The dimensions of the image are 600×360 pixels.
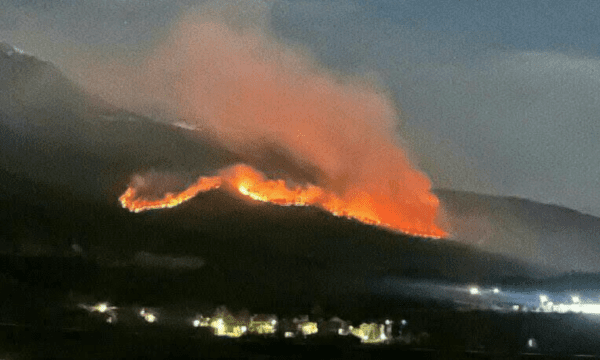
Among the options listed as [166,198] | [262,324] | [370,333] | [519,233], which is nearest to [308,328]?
[262,324]

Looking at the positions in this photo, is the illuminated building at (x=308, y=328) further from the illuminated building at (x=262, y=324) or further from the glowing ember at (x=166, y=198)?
the glowing ember at (x=166, y=198)

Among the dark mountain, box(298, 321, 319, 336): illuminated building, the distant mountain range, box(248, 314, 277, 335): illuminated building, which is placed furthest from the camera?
the dark mountain

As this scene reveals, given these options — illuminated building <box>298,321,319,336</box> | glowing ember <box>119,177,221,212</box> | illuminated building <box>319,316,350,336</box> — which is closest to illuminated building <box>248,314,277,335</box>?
illuminated building <box>298,321,319,336</box>

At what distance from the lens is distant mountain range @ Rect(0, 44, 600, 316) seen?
93250mm

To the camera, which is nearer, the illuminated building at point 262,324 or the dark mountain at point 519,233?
the illuminated building at point 262,324

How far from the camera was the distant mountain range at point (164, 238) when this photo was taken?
93250 millimetres

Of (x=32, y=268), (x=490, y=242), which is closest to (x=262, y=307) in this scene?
(x=32, y=268)

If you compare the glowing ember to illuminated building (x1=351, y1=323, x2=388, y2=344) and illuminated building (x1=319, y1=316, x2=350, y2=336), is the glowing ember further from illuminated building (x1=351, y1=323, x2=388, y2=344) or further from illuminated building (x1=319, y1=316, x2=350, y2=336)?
illuminated building (x1=351, y1=323, x2=388, y2=344)

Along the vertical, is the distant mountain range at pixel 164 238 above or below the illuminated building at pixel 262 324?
above

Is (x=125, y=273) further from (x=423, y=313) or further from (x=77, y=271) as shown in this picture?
(x=423, y=313)

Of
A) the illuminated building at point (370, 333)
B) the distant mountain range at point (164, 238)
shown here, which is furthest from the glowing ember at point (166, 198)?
the illuminated building at point (370, 333)

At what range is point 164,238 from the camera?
9988 cm

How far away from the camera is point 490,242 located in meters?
160

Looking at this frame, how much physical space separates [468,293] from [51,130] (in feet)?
223
